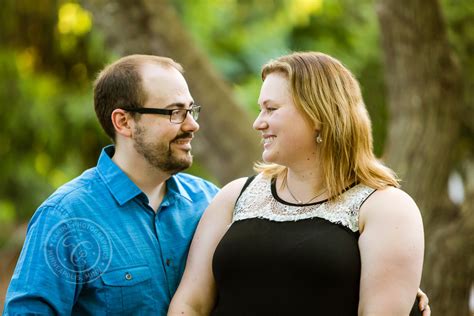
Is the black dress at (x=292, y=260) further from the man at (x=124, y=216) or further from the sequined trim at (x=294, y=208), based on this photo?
the man at (x=124, y=216)

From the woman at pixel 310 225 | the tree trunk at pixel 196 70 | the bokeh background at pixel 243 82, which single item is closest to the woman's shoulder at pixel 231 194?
the woman at pixel 310 225

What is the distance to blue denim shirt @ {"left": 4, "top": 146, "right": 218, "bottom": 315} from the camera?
239 cm

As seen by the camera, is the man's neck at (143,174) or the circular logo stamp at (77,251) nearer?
the circular logo stamp at (77,251)

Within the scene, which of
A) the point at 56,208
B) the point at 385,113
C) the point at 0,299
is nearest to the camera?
the point at 56,208

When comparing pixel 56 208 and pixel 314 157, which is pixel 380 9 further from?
pixel 56 208

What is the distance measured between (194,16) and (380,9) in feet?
15.5

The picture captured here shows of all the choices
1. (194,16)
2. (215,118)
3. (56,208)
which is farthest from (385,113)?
(56,208)

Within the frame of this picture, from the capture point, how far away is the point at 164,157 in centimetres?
262

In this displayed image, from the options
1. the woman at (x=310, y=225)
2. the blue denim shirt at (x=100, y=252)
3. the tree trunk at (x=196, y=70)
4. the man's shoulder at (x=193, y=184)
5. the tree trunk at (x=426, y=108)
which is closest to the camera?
the woman at (x=310, y=225)

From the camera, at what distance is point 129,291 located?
2465mm

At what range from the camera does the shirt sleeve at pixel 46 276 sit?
2373 millimetres

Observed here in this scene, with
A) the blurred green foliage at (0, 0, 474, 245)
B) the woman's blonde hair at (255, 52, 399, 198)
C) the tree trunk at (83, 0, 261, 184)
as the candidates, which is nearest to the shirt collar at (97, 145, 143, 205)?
the woman's blonde hair at (255, 52, 399, 198)

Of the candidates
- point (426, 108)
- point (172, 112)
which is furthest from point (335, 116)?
point (426, 108)

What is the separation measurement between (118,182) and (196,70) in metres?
2.45
